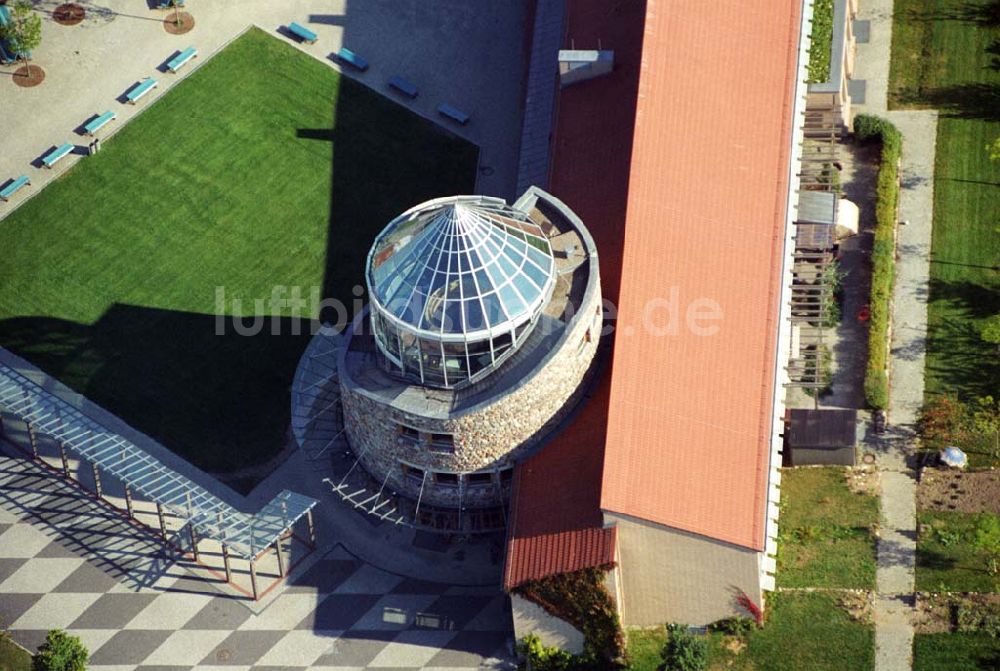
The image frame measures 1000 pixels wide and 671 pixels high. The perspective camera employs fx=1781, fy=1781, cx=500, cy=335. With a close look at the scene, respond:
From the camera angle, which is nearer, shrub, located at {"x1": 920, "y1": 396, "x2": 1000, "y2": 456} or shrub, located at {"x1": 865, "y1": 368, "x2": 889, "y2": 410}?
shrub, located at {"x1": 920, "y1": 396, "x2": 1000, "y2": 456}

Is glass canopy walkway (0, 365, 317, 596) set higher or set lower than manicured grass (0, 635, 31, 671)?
higher

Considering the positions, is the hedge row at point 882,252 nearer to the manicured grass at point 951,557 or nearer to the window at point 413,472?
the manicured grass at point 951,557

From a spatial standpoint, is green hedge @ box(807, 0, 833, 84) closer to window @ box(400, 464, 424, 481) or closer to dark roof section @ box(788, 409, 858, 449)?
dark roof section @ box(788, 409, 858, 449)

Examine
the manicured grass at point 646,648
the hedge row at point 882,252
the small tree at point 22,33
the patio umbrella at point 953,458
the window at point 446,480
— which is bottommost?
the manicured grass at point 646,648

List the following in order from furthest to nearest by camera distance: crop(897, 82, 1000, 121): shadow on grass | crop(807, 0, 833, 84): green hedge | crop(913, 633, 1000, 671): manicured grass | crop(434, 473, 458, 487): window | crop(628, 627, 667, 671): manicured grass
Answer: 1. crop(897, 82, 1000, 121): shadow on grass
2. crop(807, 0, 833, 84): green hedge
3. crop(434, 473, 458, 487): window
4. crop(628, 627, 667, 671): manicured grass
5. crop(913, 633, 1000, 671): manicured grass

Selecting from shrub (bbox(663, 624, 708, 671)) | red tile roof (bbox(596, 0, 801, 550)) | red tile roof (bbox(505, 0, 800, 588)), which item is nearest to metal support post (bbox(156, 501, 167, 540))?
red tile roof (bbox(505, 0, 800, 588))

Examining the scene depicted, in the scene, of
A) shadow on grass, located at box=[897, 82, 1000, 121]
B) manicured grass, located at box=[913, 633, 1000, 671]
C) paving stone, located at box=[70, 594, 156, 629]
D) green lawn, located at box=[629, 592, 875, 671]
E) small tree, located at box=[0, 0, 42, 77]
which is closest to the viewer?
manicured grass, located at box=[913, 633, 1000, 671]

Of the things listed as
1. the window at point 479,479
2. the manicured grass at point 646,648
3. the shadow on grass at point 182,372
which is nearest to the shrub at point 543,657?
the manicured grass at point 646,648
